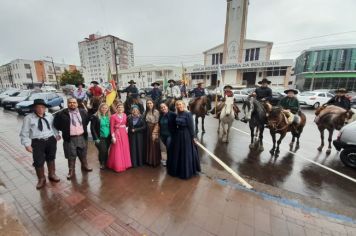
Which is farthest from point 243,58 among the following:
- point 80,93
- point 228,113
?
point 80,93

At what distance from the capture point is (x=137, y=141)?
4.23m

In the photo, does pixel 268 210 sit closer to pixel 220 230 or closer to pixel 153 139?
pixel 220 230

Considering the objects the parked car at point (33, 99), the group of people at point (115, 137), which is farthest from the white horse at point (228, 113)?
the parked car at point (33, 99)

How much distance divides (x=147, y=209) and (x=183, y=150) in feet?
4.62

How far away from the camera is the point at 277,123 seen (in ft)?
17.4

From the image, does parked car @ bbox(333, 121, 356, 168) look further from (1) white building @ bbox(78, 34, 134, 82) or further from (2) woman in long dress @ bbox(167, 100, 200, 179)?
(1) white building @ bbox(78, 34, 134, 82)

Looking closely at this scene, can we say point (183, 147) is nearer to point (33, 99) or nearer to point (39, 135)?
point (39, 135)

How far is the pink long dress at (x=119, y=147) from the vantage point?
3.86 metres

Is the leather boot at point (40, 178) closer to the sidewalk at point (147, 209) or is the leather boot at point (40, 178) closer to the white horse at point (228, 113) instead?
the sidewalk at point (147, 209)

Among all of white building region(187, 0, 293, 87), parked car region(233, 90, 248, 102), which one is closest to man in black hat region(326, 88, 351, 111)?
parked car region(233, 90, 248, 102)

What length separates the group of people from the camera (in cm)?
330

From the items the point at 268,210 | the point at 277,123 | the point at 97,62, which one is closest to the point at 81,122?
the point at 268,210

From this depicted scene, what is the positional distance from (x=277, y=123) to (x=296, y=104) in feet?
4.61

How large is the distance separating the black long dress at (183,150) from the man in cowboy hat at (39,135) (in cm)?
266
